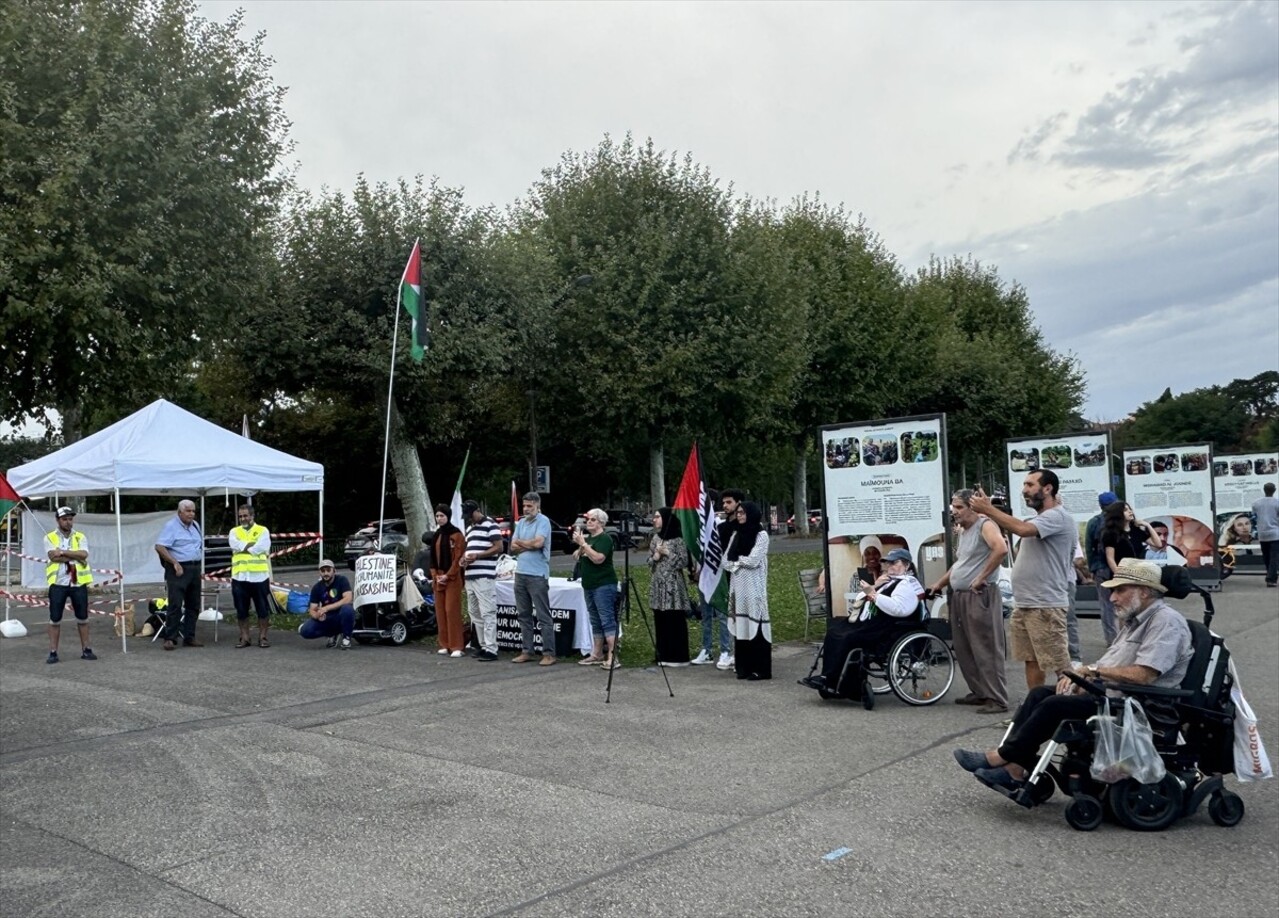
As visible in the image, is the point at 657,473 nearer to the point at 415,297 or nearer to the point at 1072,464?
the point at 415,297

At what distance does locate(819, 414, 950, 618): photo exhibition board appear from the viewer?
40.1ft

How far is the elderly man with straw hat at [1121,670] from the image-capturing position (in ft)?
19.8

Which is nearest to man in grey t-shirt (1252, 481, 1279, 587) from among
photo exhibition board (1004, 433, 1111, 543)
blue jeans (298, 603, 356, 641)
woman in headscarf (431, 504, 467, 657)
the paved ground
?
photo exhibition board (1004, 433, 1111, 543)

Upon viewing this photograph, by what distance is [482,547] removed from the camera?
523 inches

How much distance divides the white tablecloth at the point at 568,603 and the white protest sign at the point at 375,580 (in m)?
1.97

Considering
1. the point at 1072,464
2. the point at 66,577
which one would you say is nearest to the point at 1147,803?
the point at 66,577

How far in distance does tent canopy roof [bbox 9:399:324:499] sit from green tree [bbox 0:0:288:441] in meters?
5.01

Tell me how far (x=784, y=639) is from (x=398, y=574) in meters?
5.40

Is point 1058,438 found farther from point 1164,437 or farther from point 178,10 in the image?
point 1164,437

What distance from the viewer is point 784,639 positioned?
14.6 metres

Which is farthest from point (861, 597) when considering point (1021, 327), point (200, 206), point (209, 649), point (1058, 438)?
point (1021, 327)

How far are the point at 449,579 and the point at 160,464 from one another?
4720mm

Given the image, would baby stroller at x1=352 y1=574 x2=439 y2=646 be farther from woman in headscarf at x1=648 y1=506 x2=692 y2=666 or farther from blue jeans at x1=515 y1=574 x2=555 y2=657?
woman in headscarf at x1=648 y1=506 x2=692 y2=666

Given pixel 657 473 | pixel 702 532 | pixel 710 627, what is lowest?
pixel 710 627
